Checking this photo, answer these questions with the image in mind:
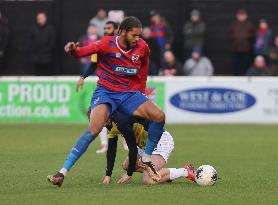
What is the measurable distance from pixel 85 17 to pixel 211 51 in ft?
10.9

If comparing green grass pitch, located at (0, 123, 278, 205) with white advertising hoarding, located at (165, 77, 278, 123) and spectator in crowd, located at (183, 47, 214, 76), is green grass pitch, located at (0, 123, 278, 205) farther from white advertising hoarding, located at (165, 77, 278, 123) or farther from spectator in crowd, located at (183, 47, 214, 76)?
spectator in crowd, located at (183, 47, 214, 76)

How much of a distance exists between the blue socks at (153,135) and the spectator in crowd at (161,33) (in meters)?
12.0

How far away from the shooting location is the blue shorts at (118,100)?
11065 mm

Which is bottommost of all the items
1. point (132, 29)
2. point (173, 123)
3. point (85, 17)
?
point (173, 123)

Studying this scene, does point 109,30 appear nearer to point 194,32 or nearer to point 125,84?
point 125,84

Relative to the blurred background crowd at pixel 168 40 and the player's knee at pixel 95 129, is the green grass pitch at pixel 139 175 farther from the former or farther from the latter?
the blurred background crowd at pixel 168 40

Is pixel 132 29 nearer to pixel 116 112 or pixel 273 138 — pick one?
pixel 116 112

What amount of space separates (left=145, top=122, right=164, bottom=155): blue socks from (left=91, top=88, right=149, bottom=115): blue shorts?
0.30 m

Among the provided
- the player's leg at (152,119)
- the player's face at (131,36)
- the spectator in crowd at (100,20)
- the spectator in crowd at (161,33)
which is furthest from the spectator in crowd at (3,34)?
the player's leg at (152,119)

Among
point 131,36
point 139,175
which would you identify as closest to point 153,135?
point 131,36

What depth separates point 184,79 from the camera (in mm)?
21312

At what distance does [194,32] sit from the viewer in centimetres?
2317

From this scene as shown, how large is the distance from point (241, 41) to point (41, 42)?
4.92 meters

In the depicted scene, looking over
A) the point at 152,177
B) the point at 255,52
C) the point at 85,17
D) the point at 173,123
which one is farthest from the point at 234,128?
the point at 152,177
